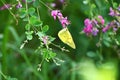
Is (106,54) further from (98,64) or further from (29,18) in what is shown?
(29,18)

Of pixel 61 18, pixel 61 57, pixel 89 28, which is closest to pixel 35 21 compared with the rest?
pixel 61 18

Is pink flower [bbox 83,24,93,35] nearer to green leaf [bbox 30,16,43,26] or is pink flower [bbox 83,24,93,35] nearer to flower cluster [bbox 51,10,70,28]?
flower cluster [bbox 51,10,70,28]

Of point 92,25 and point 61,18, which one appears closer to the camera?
point 61,18

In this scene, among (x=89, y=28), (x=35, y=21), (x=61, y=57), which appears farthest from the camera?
(x=61, y=57)

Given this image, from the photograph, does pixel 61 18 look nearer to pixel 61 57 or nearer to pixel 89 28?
pixel 89 28

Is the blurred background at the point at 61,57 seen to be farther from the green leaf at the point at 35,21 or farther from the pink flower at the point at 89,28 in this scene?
the green leaf at the point at 35,21

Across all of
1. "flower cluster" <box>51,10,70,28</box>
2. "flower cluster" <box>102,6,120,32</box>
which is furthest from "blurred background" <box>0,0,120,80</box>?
"flower cluster" <box>51,10,70,28</box>

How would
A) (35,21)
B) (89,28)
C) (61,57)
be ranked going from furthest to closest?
(61,57) < (89,28) < (35,21)

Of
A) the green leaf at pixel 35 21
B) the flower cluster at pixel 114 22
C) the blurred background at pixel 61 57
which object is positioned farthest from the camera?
the blurred background at pixel 61 57

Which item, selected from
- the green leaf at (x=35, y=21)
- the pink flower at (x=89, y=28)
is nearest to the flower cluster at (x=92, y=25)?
the pink flower at (x=89, y=28)

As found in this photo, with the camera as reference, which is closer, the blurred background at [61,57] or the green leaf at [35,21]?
the green leaf at [35,21]

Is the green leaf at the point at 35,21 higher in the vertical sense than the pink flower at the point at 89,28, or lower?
higher
